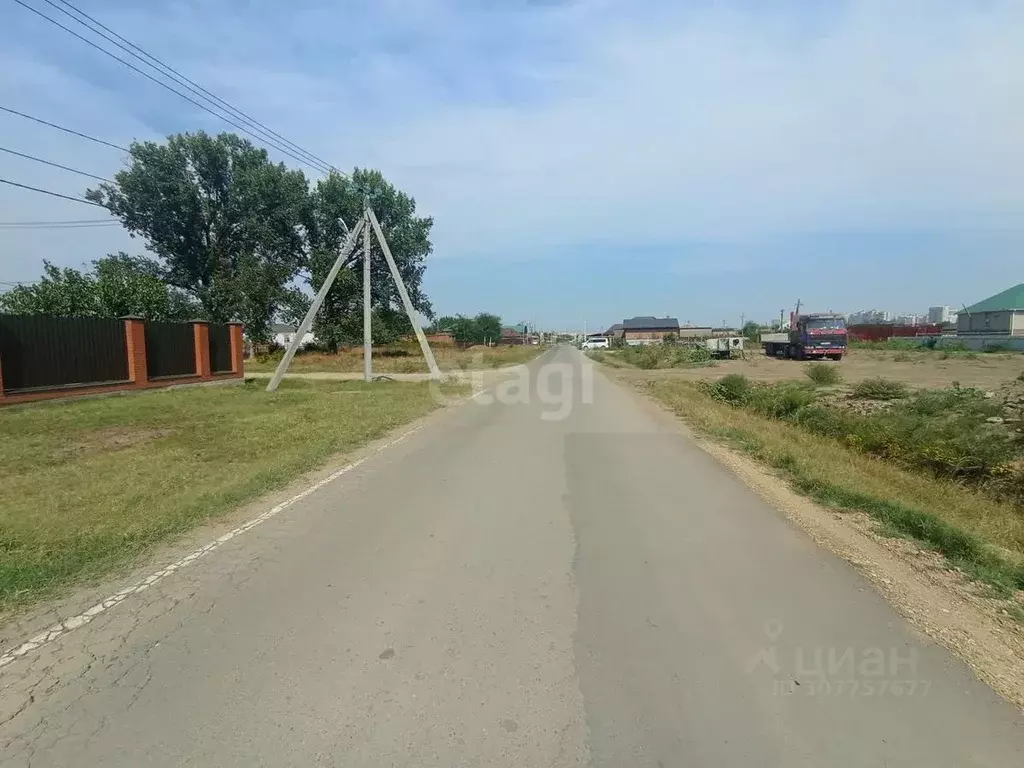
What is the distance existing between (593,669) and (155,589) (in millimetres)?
3092

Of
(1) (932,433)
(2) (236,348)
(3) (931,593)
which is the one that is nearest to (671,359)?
(2) (236,348)

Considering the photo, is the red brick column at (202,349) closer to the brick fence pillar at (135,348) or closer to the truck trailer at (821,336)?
the brick fence pillar at (135,348)

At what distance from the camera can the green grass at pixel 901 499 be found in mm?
5090

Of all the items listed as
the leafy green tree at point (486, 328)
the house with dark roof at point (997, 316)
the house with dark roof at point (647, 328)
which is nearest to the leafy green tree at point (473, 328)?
the leafy green tree at point (486, 328)

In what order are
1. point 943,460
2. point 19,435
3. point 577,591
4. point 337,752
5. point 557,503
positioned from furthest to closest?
point 19,435 → point 943,460 → point 557,503 → point 577,591 → point 337,752

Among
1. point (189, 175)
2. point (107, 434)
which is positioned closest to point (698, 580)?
point (107, 434)

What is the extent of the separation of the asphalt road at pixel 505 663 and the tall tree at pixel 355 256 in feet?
139

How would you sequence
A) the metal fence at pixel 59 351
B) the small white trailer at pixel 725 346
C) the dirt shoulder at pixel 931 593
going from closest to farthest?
the dirt shoulder at pixel 931 593
the metal fence at pixel 59 351
the small white trailer at pixel 725 346

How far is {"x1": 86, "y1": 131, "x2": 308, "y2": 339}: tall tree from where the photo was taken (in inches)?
1697

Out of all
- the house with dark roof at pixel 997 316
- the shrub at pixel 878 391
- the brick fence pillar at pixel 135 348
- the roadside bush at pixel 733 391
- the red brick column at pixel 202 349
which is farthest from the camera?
the house with dark roof at pixel 997 316

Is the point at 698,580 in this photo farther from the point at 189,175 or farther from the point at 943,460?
the point at 189,175

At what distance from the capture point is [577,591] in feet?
14.0

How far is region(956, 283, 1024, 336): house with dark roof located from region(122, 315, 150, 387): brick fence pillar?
254 feet

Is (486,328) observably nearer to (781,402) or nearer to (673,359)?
(673,359)
